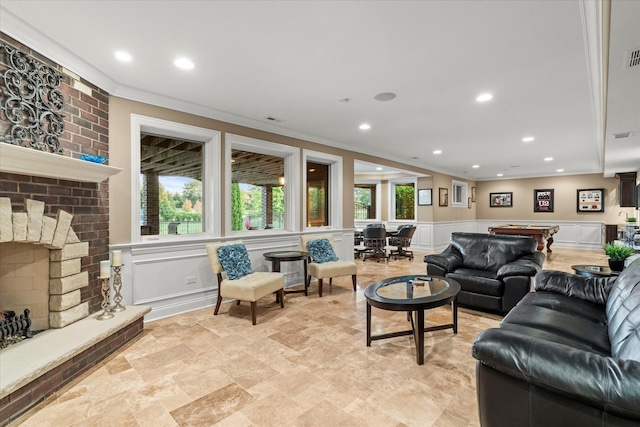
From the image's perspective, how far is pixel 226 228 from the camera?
419 cm

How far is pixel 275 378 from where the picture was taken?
226 cm

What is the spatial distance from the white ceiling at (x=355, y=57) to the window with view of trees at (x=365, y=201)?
18.4 ft

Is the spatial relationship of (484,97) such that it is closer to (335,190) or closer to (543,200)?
(335,190)

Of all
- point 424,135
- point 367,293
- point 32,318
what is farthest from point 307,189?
point 32,318

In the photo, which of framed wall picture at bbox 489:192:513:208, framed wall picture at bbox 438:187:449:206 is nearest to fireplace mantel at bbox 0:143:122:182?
framed wall picture at bbox 438:187:449:206

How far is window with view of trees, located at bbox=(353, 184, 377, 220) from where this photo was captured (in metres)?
10.3

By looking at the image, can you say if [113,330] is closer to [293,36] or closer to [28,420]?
[28,420]

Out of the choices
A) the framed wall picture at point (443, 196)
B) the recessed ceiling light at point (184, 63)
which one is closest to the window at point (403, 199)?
the framed wall picture at point (443, 196)

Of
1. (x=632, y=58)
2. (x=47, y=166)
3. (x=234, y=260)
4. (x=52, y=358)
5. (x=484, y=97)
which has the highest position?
(x=484, y=97)

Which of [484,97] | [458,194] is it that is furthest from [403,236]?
[484,97]

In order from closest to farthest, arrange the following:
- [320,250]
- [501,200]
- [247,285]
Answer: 1. [247,285]
2. [320,250]
3. [501,200]

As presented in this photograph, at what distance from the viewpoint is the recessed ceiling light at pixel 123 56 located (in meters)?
2.60

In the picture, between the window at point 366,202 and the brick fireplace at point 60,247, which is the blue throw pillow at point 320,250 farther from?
the window at point 366,202

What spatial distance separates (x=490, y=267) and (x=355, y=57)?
3.18 meters
